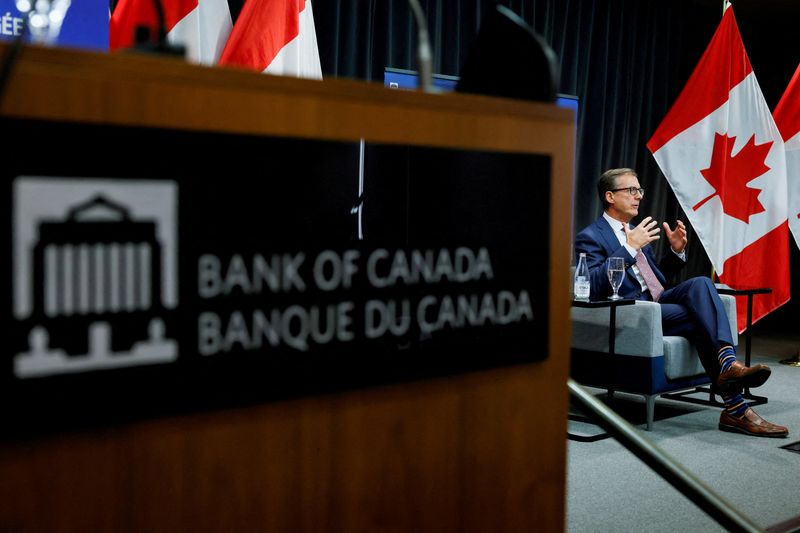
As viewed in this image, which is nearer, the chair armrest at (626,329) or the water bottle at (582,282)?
the chair armrest at (626,329)

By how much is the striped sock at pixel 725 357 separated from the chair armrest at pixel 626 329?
27cm

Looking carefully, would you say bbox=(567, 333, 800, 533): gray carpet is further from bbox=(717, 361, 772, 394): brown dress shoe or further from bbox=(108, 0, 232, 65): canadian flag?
bbox=(108, 0, 232, 65): canadian flag

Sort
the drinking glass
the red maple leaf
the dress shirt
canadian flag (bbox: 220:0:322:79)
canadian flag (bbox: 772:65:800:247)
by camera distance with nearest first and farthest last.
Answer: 1. canadian flag (bbox: 220:0:322:79)
2. the drinking glass
3. the dress shirt
4. the red maple leaf
5. canadian flag (bbox: 772:65:800:247)

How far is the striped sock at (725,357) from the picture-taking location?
364 centimetres

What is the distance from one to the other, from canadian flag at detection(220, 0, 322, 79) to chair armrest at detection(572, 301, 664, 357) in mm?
1641

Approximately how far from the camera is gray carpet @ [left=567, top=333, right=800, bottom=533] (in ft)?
8.18

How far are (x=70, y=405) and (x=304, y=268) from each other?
24 cm

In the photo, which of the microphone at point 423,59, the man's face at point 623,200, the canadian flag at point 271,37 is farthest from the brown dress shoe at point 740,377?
the microphone at point 423,59

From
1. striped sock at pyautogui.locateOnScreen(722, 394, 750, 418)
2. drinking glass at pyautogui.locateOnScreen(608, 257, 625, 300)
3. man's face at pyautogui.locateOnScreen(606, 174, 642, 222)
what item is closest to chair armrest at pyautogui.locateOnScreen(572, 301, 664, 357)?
drinking glass at pyautogui.locateOnScreen(608, 257, 625, 300)

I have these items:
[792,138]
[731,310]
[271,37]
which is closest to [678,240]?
[731,310]

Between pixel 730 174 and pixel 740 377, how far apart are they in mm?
1618

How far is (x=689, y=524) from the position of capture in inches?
96.0

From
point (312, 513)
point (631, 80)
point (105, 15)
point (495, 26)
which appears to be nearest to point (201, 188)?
point (312, 513)

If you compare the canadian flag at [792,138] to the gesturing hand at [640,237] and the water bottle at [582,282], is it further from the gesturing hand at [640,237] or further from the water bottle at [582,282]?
the water bottle at [582,282]
